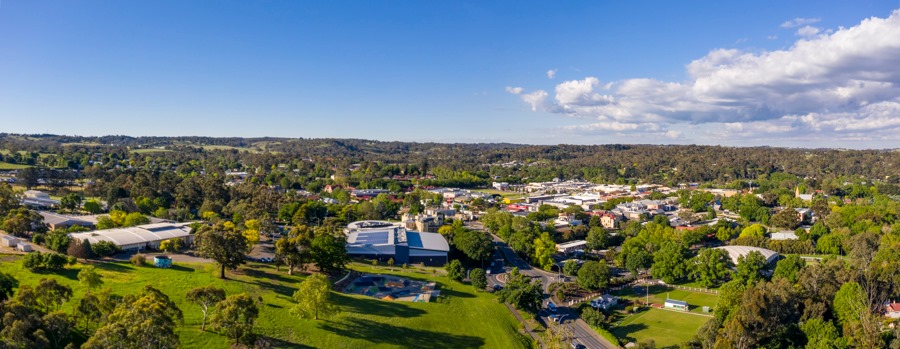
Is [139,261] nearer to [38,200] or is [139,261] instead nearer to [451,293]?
[451,293]

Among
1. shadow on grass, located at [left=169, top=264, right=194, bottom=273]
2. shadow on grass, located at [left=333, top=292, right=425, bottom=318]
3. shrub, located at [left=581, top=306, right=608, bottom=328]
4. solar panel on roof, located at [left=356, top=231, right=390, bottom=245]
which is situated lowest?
shrub, located at [left=581, top=306, right=608, bottom=328]

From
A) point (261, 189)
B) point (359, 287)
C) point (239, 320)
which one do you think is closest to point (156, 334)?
point (239, 320)

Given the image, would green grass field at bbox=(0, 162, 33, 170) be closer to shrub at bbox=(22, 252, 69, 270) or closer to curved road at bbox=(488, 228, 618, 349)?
shrub at bbox=(22, 252, 69, 270)

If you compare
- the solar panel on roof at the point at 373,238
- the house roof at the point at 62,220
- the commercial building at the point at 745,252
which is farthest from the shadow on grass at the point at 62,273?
the commercial building at the point at 745,252

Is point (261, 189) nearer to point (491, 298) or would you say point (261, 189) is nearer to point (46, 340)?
point (491, 298)

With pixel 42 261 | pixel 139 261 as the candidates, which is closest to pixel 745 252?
pixel 139 261

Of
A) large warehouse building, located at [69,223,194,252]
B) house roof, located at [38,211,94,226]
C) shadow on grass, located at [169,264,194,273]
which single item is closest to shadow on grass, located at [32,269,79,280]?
shadow on grass, located at [169,264,194,273]

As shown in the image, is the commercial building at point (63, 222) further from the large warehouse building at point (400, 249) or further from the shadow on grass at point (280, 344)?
the shadow on grass at point (280, 344)
